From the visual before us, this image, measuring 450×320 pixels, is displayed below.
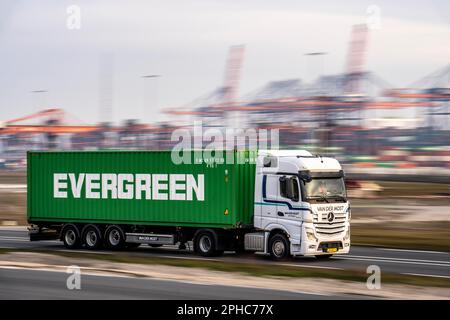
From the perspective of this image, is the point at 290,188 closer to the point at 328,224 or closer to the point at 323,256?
the point at 328,224

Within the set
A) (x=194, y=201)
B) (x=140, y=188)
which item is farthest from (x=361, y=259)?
(x=140, y=188)

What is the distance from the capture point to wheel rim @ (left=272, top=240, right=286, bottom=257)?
78.4 ft

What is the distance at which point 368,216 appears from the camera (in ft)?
166

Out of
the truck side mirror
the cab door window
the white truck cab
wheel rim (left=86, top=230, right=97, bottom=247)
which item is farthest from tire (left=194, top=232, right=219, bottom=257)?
wheel rim (left=86, top=230, right=97, bottom=247)

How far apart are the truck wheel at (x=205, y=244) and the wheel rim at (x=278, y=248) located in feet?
6.21

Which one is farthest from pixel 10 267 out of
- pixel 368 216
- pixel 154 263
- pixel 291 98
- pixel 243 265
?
pixel 291 98

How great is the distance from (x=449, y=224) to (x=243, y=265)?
24447 millimetres

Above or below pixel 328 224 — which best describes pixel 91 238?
below

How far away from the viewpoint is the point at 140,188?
2684cm

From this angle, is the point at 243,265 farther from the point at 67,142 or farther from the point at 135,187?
the point at 67,142

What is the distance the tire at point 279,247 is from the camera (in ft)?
78.1

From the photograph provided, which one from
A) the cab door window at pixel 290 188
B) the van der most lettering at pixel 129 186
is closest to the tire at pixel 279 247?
the cab door window at pixel 290 188

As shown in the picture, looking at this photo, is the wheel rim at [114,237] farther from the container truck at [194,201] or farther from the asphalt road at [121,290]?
the asphalt road at [121,290]

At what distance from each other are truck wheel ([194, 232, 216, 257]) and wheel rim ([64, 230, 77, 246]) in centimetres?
500
